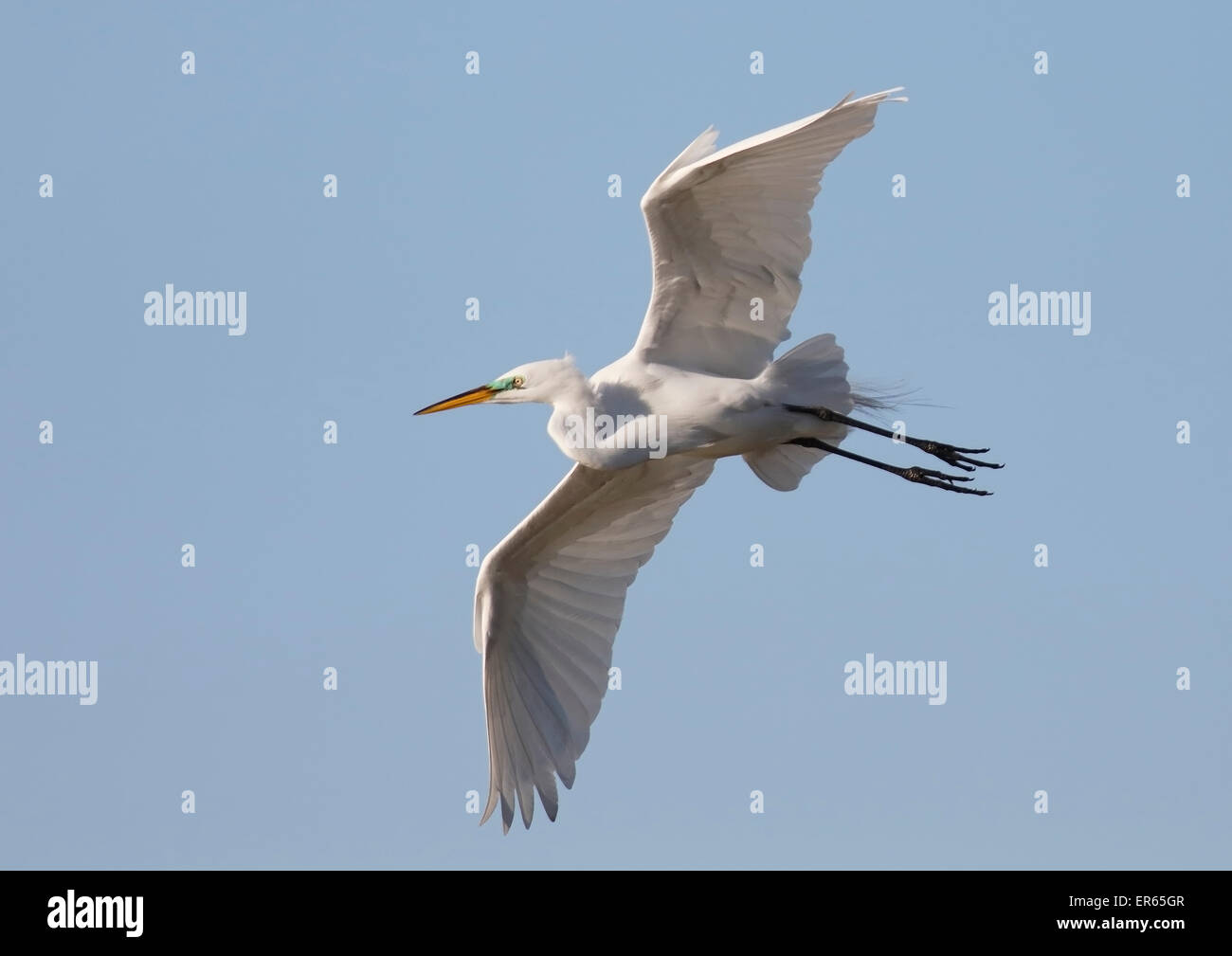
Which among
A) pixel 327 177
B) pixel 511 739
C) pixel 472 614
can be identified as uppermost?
pixel 327 177

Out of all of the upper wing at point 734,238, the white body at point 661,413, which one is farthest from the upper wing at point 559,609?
the upper wing at point 734,238

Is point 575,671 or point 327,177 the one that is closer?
point 575,671

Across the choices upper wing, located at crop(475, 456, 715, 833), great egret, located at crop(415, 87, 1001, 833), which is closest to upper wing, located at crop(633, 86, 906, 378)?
great egret, located at crop(415, 87, 1001, 833)

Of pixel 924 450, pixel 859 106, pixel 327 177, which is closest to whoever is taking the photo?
pixel 859 106

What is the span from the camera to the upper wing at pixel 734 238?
11.5m

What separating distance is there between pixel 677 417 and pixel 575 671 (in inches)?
97.3

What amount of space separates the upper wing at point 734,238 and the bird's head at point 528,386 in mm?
494

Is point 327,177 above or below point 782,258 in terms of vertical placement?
above

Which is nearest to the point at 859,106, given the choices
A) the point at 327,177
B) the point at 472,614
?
the point at 472,614

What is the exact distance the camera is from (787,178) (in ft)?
38.8

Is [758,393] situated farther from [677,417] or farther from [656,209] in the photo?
[656,209]
